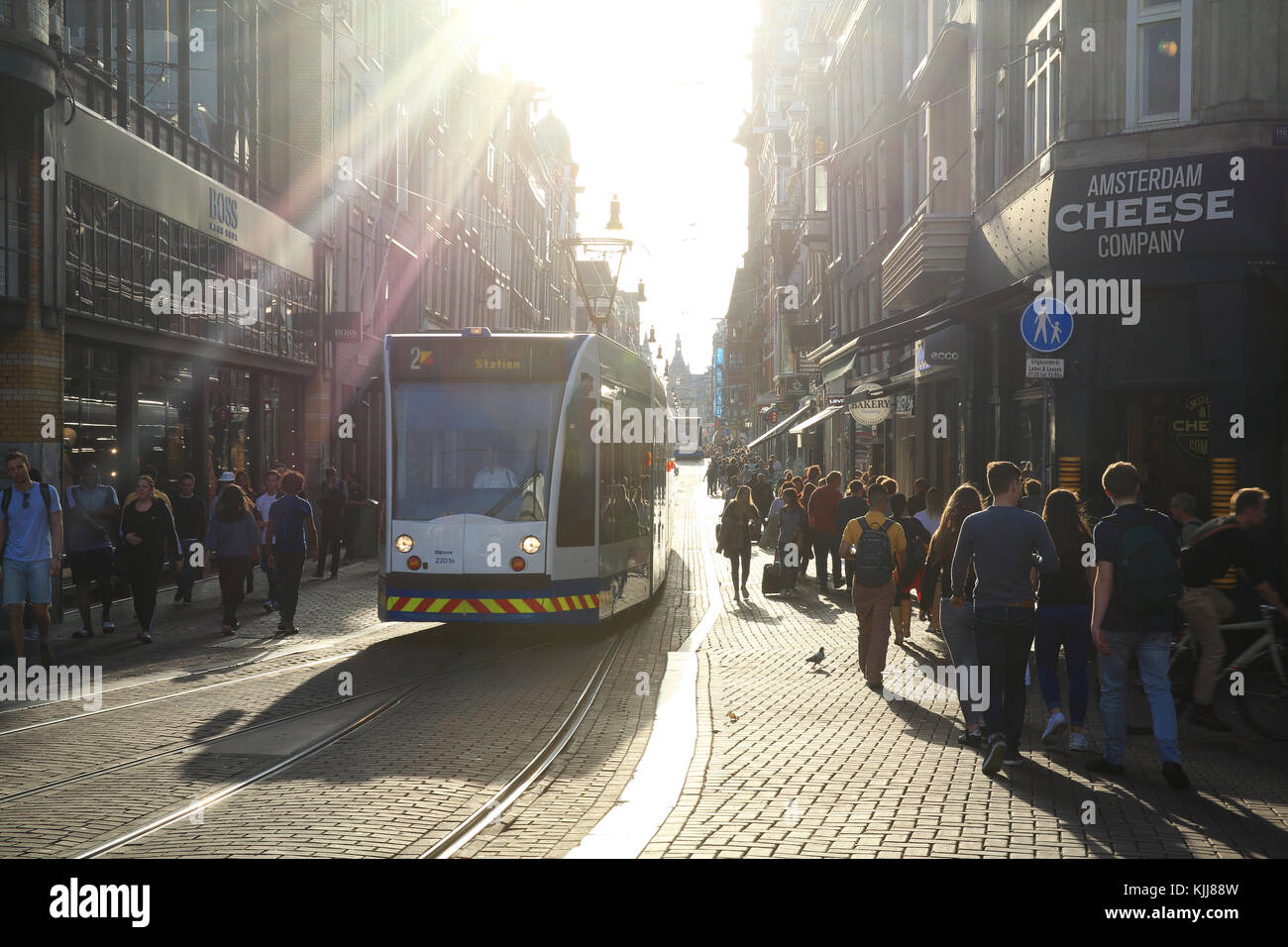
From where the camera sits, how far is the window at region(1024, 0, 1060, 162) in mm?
16859

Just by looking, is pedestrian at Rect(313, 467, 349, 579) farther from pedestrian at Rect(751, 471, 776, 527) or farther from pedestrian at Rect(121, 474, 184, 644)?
pedestrian at Rect(751, 471, 776, 527)

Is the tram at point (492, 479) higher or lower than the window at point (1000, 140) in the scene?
lower

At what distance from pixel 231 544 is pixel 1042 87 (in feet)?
37.8

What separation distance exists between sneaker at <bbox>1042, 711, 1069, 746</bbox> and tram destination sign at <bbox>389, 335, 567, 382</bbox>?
615 cm

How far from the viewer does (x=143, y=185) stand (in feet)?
63.9

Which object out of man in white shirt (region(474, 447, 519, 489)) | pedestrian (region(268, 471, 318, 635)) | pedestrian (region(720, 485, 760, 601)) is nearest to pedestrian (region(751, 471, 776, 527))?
pedestrian (region(720, 485, 760, 601))

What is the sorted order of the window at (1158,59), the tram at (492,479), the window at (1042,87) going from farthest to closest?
the window at (1042,87)
the window at (1158,59)
the tram at (492,479)

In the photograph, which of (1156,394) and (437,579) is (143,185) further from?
(1156,394)

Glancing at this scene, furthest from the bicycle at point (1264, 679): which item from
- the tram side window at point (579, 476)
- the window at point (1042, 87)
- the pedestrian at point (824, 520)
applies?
the pedestrian at point (824, 520)

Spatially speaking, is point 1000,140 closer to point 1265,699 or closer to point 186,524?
point 186,524

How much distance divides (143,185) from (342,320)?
1102 centimetres

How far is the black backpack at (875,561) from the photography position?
457 inches

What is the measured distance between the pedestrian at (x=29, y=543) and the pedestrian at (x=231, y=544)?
3.00 m

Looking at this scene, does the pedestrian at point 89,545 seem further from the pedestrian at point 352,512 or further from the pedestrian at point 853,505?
the pedestrian at point 853,505
